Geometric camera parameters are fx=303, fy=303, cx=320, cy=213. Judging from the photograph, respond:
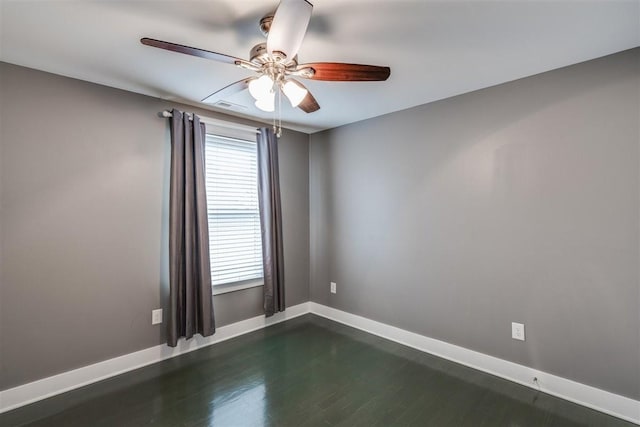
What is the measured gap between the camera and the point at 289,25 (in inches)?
48.8

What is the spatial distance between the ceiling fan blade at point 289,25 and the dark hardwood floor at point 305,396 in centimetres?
211

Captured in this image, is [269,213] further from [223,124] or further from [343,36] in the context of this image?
[343,36]

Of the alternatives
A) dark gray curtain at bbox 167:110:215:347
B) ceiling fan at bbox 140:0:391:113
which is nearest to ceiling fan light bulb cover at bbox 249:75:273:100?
ceiling fan at bbox 140:0:391:113

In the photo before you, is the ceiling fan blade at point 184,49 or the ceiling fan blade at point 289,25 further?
the ceiling fan blade at point 184,49

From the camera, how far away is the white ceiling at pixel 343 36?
149 cm

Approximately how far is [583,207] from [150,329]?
11.3ft

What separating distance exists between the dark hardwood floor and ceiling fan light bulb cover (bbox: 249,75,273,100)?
6.41 feet

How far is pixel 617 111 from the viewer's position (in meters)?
1.94

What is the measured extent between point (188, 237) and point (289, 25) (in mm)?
2016

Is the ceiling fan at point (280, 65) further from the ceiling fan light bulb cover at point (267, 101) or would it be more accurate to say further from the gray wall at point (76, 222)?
the gray wall at point (76, 222)

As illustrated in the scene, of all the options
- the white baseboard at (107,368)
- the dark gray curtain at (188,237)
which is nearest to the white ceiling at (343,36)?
the dark gray curtain at (188,237)

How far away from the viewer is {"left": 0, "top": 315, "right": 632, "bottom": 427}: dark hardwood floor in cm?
190

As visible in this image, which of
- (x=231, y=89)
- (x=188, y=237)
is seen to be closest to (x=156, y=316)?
(x=188, y=237)

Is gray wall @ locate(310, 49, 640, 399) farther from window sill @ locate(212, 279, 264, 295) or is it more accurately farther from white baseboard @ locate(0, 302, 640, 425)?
window sill @ locate(212, 279, 264, 295)
